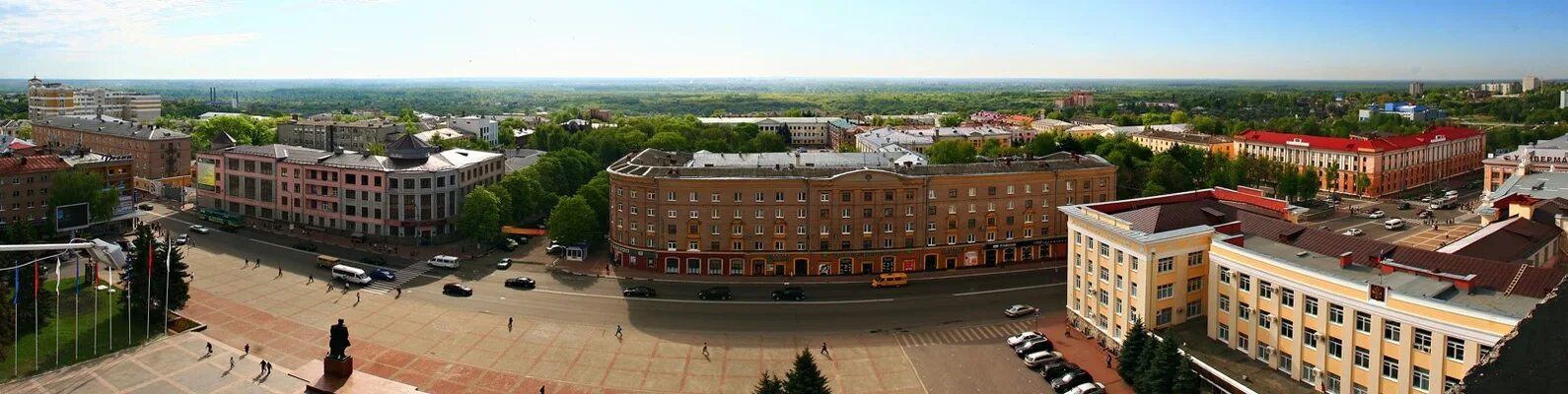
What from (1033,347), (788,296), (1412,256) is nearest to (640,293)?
(788,296)

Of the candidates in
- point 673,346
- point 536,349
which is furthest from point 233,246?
point 673,346

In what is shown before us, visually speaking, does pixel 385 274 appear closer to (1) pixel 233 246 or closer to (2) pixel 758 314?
(1) pixel 233 246

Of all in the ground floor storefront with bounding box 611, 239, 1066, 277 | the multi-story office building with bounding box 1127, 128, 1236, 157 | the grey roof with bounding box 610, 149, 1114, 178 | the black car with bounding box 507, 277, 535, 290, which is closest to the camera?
the black car with bounding box 507, 277, 535, 290

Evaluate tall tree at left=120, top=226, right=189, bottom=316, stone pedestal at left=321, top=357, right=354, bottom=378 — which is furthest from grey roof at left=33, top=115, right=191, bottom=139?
stone pedestal at left=321, top=357, right=354, bottom=378

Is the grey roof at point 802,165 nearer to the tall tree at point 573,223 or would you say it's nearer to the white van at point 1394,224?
the tall tree at point 573,223

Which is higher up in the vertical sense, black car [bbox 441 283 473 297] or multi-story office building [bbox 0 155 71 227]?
multi-story office building [bbox 0 155 71 227]

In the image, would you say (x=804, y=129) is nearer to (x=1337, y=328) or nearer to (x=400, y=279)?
(x=400, y=279)

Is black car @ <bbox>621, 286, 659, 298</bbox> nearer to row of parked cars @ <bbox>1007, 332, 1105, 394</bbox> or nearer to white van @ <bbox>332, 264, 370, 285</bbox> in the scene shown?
white van @ <bbox>332, 264, 370, 285</bbox>
